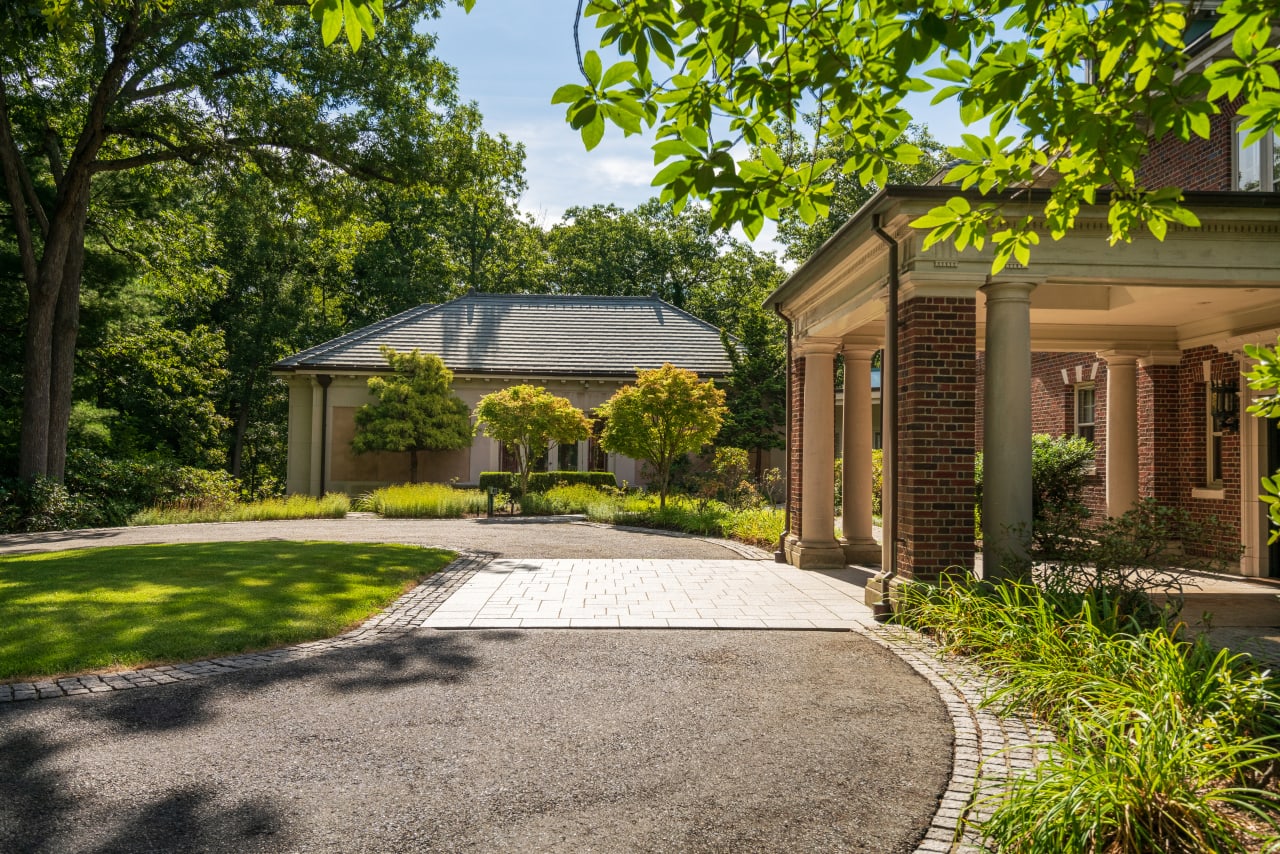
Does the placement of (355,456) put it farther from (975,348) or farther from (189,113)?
(975,348)

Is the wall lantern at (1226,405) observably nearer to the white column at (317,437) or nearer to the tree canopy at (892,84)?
the tree canopy at (892,84)

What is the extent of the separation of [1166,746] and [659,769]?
2.31 metres

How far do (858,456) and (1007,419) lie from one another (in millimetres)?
4194

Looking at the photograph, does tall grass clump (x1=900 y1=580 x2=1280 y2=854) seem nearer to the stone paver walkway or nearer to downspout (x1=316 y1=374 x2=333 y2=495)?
the stone paver walkway

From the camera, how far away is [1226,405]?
37.8 feet

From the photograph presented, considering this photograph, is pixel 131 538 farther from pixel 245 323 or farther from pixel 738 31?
pixel 245 323

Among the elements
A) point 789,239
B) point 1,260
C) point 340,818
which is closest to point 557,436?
point 1,260

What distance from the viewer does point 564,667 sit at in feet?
20.4

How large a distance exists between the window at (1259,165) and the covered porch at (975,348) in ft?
5.02

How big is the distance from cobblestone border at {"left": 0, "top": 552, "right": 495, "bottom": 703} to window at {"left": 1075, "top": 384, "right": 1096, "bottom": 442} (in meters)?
12.0

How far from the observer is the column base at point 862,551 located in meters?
12.0

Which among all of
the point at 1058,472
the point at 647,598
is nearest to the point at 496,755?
the point at 647,598

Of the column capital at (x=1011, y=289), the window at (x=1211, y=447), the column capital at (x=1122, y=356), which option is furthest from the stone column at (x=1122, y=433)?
the column capital at (x=1011, y=289)

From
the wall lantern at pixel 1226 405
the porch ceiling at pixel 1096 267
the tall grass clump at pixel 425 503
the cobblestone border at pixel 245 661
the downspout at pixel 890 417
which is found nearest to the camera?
the cobblestone border at pixel 245 661
